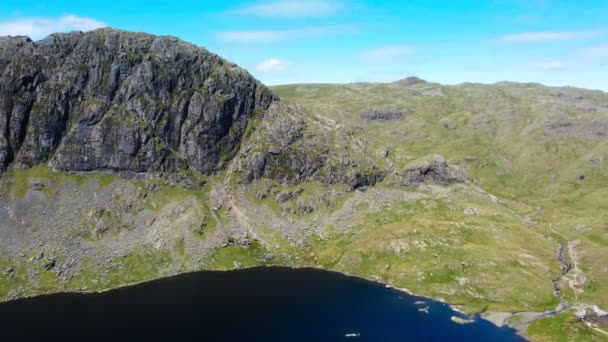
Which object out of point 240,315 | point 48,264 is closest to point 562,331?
point 240,315

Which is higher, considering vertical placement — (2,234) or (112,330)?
(2,234)

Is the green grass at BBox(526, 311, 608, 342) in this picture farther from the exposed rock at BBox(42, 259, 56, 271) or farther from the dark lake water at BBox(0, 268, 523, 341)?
the exposed rock at BBox(42, 259, 56, 271)

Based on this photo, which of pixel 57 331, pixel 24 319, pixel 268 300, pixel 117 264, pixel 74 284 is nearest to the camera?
pixel 57 331

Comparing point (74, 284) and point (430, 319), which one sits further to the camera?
point (74, 284)

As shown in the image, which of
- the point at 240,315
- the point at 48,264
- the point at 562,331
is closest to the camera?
the point at 562,331

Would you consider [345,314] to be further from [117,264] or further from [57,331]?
[117,264]

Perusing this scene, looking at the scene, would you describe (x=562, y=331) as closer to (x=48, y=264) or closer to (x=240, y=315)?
(x=240, y=315)

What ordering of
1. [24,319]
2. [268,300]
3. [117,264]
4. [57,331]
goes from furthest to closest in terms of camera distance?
[117,264], [268,300], [24,319], [57,331]

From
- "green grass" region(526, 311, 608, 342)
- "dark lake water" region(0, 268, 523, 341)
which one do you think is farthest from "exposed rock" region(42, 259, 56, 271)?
"green grass" region(526, 311, 608, 342)

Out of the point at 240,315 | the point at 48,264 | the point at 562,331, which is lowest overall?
the point at 240,315

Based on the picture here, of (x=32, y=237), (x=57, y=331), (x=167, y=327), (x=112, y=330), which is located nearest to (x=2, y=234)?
(x=32, y=237)
